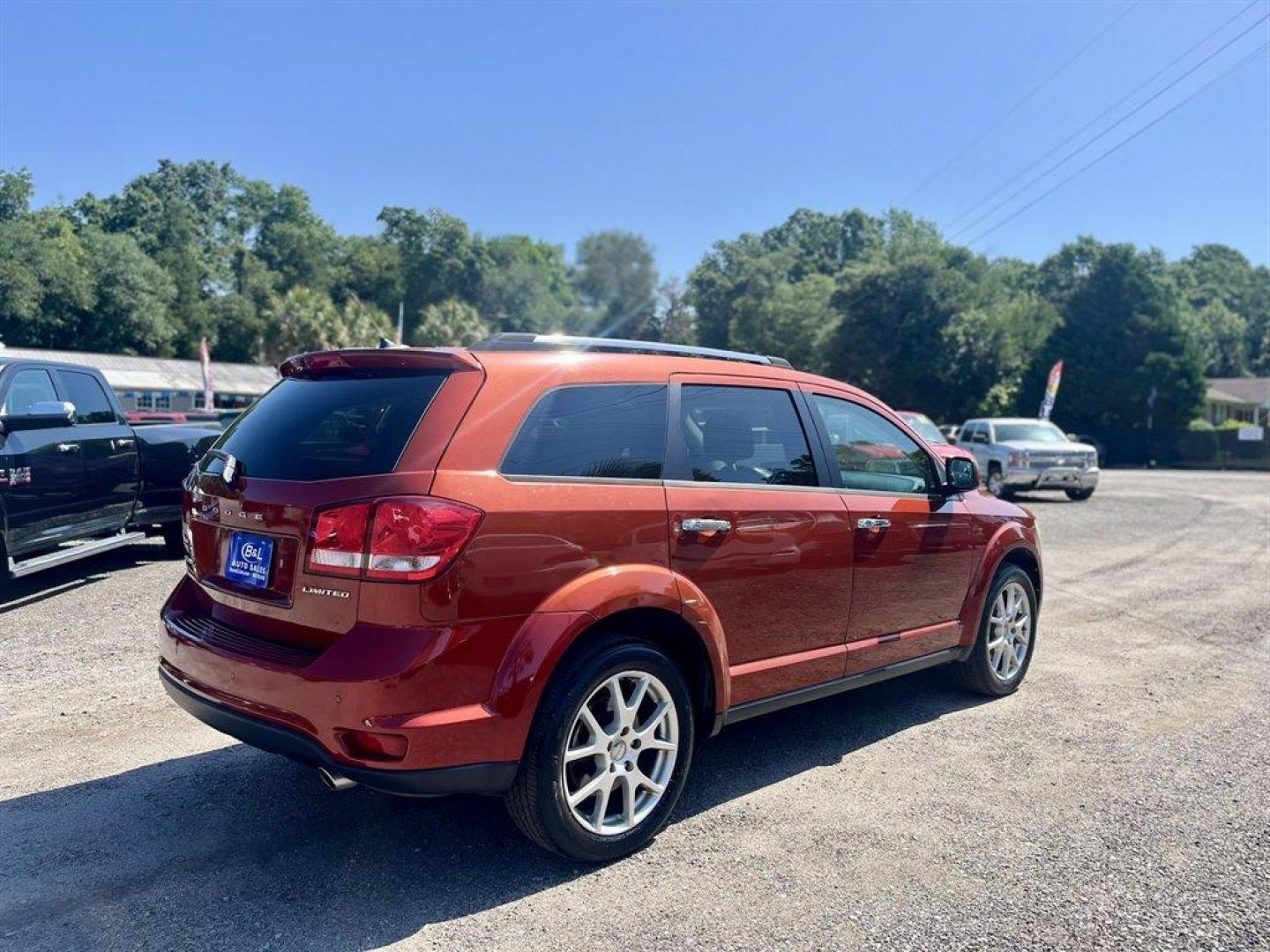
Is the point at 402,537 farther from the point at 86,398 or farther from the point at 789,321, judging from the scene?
the point at 789,321

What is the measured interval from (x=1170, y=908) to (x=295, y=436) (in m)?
3.53

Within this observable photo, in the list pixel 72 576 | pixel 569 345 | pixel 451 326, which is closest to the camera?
pixel 569 345

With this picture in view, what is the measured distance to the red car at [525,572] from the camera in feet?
9.66

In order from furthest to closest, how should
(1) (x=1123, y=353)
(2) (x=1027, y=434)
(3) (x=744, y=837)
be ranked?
1. (1) (x=1123, y=353)
2. (2) (x=1027, y=434)
3. (3) (x=744, y=837)

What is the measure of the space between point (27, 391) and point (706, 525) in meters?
6.54

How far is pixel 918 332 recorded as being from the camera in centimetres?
4419

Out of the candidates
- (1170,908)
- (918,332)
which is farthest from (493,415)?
(918,332)

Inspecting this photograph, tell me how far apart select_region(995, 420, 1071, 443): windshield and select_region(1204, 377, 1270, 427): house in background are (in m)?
38.3

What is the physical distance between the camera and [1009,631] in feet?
18.3

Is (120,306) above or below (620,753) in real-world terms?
above

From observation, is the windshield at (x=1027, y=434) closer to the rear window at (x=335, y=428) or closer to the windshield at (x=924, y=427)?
the windshield at (x=924, y=427)

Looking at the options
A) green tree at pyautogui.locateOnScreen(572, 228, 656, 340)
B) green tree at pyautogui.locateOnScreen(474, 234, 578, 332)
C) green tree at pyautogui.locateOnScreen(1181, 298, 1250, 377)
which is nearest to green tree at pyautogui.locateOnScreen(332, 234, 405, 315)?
green tree at pyautogui.locateOnScreen(474, 234, 578, 332)

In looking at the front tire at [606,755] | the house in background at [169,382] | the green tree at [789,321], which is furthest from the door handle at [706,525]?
the green tree at [789,321]

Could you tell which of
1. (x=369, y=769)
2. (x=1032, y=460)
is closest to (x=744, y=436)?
(x=369, y=769)
